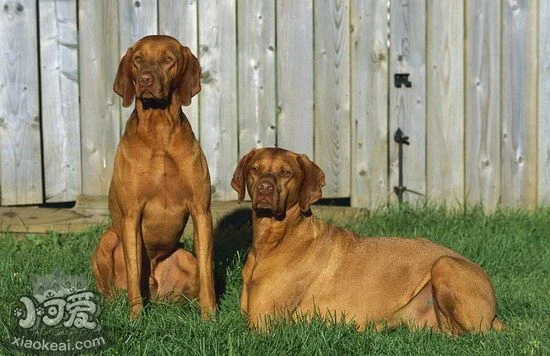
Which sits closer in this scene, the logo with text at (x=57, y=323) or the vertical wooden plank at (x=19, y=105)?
the logo with text at (x=57, y=323)

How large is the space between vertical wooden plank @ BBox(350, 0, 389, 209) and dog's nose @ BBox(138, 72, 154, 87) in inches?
116

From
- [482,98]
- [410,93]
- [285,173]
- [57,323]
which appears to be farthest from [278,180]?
[482,98]

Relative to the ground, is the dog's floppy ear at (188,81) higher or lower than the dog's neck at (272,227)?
higher

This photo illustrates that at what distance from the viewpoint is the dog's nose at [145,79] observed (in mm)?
5832

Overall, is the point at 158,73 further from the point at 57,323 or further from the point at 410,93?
the point at 410,93

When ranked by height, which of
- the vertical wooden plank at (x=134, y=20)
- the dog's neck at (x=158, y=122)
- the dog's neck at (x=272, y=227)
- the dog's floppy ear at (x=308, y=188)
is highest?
the vertical wooden plank at (x=134, y=20)

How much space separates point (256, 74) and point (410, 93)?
4.22 ft

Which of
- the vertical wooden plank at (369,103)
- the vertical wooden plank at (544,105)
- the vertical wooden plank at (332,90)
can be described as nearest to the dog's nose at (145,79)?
the vertical wooden plank at (332,90)

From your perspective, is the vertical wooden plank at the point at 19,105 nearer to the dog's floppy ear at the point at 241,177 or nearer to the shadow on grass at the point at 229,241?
the shadow on grass at the point at 229,241

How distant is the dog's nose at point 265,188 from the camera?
5473mm

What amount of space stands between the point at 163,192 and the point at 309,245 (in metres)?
0.90

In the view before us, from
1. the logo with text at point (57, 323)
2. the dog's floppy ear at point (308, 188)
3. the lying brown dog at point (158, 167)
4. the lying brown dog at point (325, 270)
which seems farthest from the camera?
the lying brown dog at point (158, 167)

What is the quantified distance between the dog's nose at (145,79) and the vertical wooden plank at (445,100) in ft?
11.1

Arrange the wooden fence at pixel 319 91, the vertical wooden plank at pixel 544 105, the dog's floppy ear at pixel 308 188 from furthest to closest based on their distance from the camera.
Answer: the vertical wooden plank at pixel 544 105 → the wooden fence at pixel 319 91 → the dog's floppy ear at pixel 308 188
